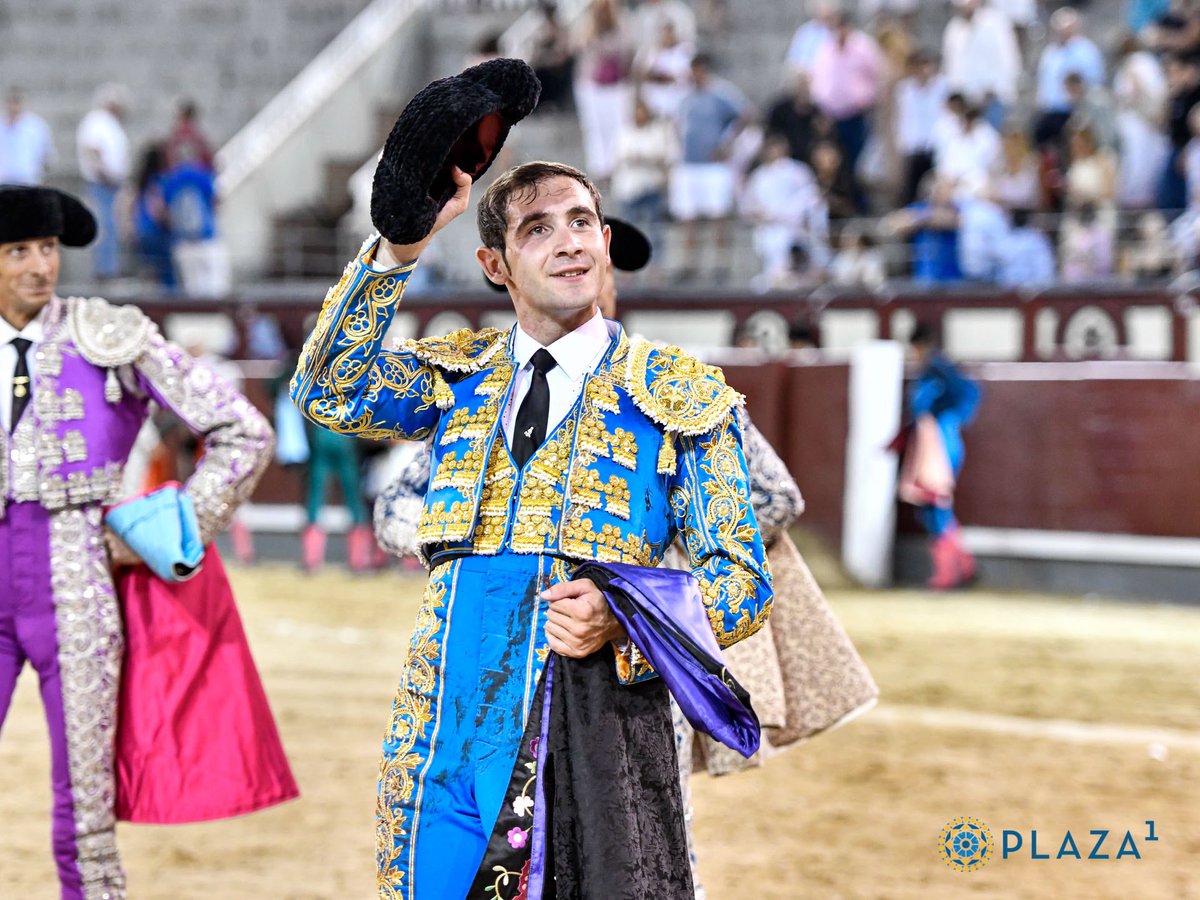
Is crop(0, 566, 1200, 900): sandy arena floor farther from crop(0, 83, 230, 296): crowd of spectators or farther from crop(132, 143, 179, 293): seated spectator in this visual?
crop(132, 143, 179, 293): seated spectator

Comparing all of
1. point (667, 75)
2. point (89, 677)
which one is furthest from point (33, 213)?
point (667, 75)

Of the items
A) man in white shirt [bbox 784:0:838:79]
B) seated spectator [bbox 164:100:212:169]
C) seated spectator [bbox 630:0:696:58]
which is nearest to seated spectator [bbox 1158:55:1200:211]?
man in white shirt [bbox 784:0:838:79]

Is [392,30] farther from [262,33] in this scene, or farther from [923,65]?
[923,65]

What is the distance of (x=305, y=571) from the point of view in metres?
10.4

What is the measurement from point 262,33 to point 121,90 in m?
1.52

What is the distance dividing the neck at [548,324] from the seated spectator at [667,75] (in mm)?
9038

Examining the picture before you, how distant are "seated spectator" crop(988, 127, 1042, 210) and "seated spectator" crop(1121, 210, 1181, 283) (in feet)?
1.96

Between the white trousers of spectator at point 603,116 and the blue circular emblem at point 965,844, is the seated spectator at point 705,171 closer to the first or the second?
the white trousers of spectator at point 603,116

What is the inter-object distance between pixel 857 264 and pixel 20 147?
6808 millimetres

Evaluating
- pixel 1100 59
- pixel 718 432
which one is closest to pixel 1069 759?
pixel 718 432

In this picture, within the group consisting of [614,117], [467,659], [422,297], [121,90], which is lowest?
[467,659]

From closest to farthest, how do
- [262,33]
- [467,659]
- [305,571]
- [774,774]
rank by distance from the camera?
[467,659], [774,774], [305,571], [262,33]

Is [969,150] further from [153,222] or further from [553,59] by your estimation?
[153,222]

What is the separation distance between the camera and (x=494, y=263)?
7.61 ft
